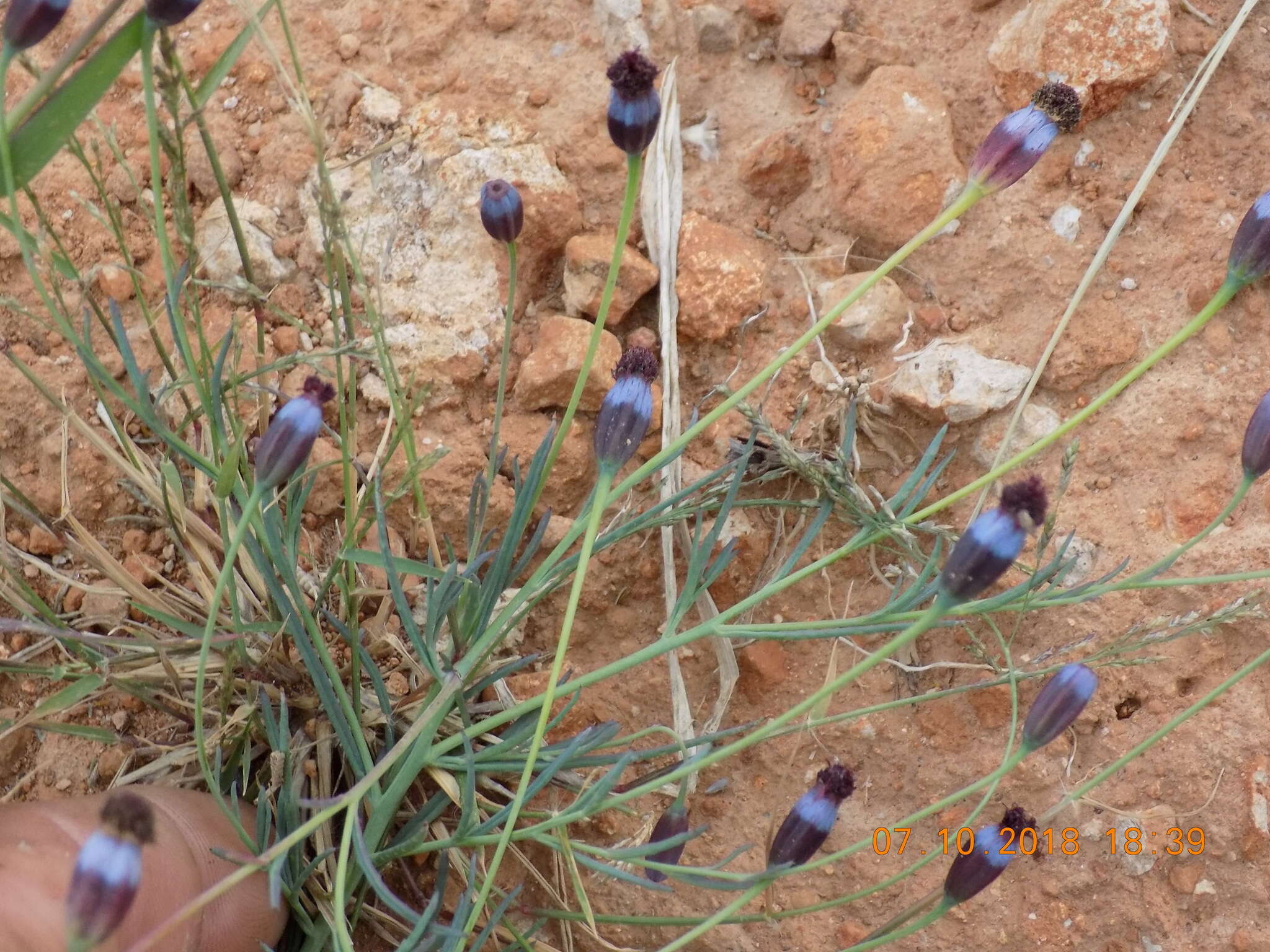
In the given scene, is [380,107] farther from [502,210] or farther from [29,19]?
[29,19]

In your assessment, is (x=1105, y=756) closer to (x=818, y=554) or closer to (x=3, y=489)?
(x=818, y=554)

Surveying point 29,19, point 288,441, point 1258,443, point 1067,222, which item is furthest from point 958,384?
point 29,19

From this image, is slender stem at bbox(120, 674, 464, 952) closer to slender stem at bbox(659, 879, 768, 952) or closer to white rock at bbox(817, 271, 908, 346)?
slender stem at bbox(659, 879, 768, 952)

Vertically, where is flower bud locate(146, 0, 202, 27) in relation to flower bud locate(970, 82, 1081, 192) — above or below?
above

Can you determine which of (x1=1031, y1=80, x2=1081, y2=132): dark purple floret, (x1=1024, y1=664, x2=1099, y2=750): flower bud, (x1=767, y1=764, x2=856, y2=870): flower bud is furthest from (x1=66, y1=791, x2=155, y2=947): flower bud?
(x1=1031, y1=80, x2=1081, y2=132): dark purple floret

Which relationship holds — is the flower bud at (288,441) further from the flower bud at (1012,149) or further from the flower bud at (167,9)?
the flower bud at (1012,149)

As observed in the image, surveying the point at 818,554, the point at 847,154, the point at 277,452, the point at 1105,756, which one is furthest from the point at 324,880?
the point at 847,154
